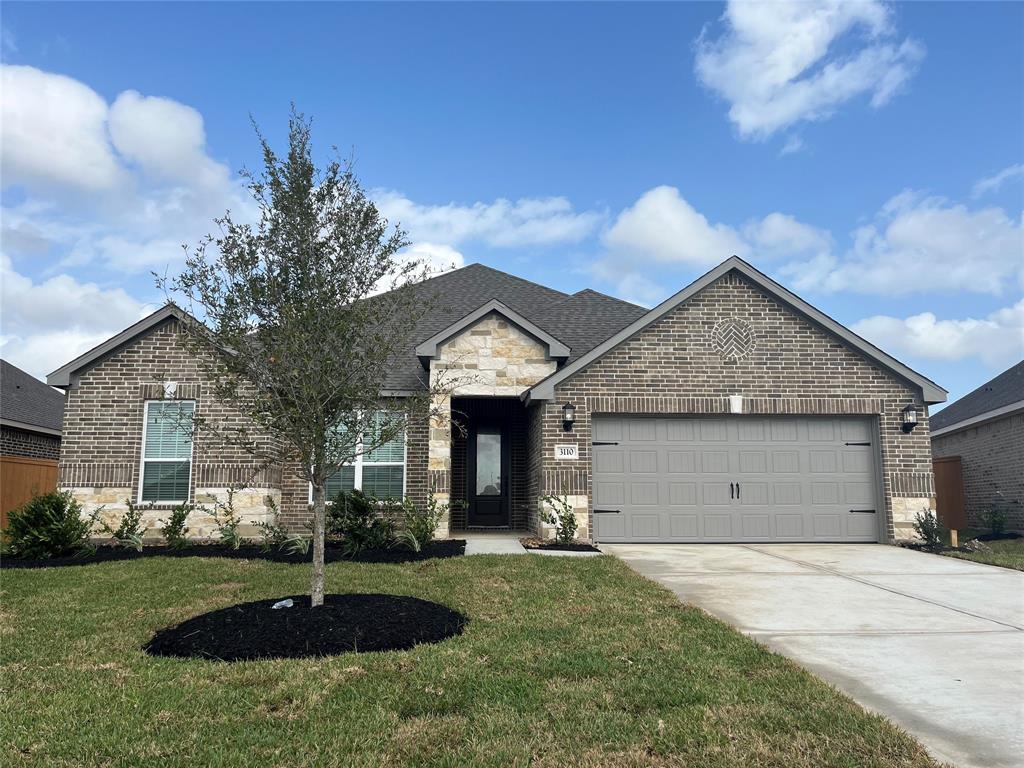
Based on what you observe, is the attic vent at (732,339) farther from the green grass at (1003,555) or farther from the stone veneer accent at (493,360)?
the green grass at (1003,555)

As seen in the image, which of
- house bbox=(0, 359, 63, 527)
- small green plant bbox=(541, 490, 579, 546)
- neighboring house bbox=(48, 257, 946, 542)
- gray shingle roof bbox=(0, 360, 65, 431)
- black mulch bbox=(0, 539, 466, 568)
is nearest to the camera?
black mulch bbox=(0, 539, 466, 568)

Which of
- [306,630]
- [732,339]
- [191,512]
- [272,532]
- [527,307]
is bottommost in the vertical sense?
[306,630]

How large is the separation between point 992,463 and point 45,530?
70.1ft

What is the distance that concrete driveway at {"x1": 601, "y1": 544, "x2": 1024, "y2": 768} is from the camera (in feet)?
12.6

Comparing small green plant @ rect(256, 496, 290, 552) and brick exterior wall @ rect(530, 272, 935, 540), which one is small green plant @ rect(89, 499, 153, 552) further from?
brick exterior wall @ rect(530, 272, 935, 540)

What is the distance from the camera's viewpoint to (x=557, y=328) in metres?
16.6

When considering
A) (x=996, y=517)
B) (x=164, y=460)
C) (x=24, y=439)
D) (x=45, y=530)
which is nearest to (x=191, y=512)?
(x=164, y=460)

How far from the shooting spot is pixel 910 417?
12.5 m

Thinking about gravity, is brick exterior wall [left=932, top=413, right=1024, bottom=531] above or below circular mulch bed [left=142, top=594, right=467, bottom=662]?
above

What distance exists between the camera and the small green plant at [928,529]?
11.9 metres

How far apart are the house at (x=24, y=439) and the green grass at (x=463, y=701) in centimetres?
1213

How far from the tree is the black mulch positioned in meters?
3.87

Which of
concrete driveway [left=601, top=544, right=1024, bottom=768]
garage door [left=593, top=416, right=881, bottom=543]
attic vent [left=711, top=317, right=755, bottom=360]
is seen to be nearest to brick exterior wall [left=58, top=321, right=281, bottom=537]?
garage door [left=593, top=416, right=881, bottom=543]

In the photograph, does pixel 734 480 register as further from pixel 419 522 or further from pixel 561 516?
pixel 419 522
